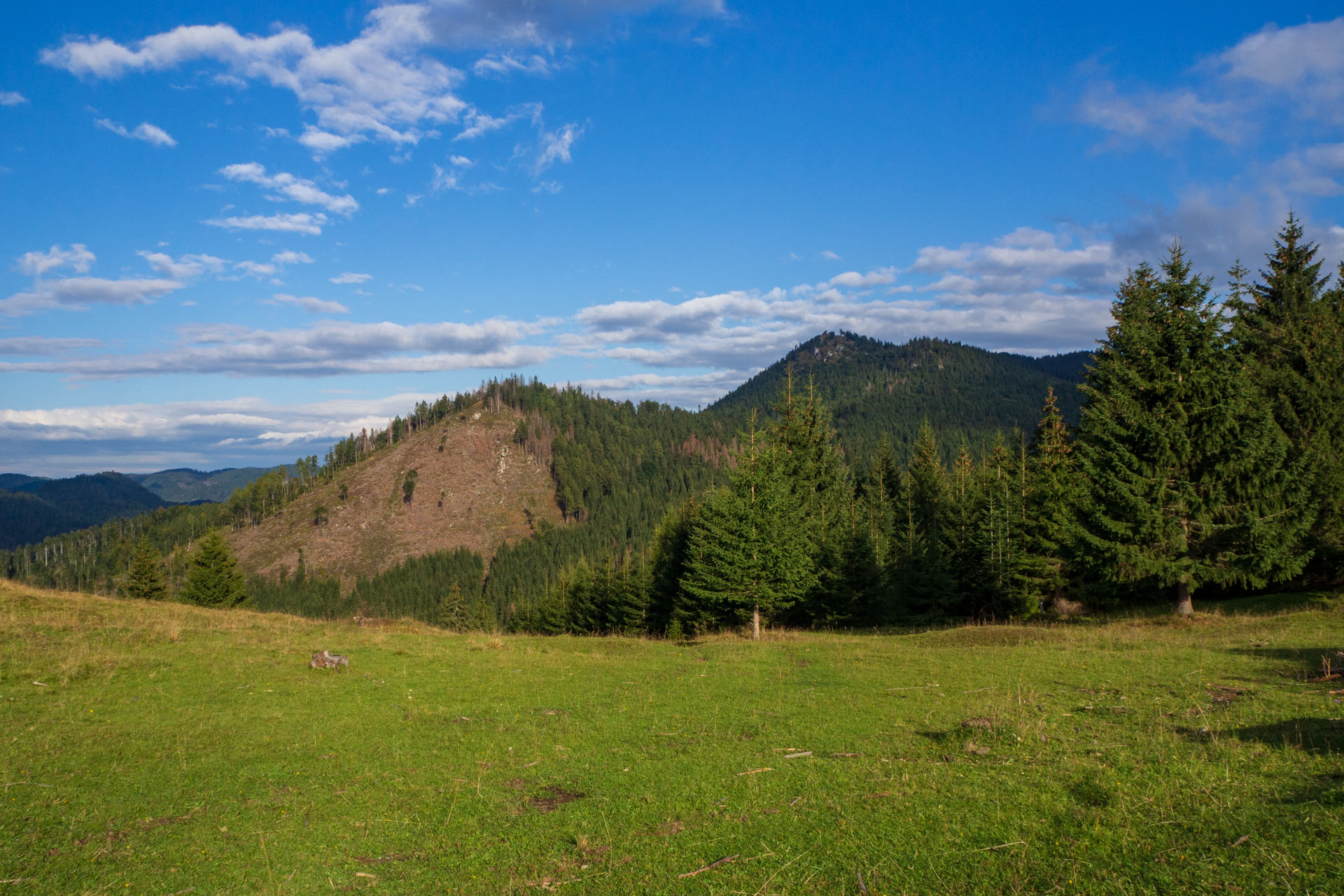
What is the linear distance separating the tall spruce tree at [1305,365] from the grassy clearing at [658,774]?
43.5ft

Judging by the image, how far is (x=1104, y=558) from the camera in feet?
88.4

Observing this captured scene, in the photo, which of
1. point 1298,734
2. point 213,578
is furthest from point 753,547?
point 213,578

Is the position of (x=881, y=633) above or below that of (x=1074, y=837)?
below

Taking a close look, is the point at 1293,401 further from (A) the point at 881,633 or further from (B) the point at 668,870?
(B) the point at 668,870

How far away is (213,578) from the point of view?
179 feet

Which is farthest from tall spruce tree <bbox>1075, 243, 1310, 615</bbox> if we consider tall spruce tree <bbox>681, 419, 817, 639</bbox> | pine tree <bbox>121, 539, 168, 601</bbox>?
pine tree <bbox>121, 539, 168, 601</bbox>

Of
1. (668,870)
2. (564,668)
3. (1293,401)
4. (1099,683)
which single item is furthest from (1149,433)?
(668,870)

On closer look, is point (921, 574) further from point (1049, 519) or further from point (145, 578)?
point (145, 578)

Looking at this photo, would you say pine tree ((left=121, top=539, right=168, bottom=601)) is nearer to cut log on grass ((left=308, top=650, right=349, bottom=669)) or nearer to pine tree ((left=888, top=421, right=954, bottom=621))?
cut log on grass ((left=308, top=650, right=349, bottom=669))

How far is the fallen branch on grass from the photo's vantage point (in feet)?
22.3

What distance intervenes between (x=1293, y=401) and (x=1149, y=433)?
11786 mm

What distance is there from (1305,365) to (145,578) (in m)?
82.7

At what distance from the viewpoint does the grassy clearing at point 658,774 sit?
6645mm

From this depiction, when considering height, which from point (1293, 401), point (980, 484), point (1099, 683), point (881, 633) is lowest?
point (881, 633)
